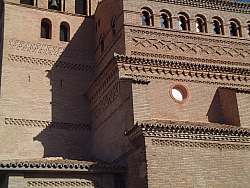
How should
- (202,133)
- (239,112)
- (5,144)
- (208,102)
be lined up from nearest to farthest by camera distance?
(202,133), (239,112), (208,102), (5,144)

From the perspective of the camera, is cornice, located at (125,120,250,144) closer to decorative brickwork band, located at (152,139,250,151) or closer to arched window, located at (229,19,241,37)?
decorative brickwork band, located at (152,139,250,151)

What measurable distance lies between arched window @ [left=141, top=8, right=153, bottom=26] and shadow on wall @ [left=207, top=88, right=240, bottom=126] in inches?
146

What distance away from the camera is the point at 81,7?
71.9ft

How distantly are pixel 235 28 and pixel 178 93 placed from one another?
16.2ft

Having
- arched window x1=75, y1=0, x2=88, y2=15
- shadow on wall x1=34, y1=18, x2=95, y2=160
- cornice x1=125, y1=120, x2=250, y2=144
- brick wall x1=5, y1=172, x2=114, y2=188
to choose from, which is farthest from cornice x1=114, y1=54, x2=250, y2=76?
arched window x1=75, y1=0, x2=88, y2=15

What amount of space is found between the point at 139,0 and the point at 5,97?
21.0 ft

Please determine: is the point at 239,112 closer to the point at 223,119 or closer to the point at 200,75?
the point at 223,119

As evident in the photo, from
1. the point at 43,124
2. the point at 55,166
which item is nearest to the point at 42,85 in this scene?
the point at 43,124

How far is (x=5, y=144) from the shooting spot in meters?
17.4

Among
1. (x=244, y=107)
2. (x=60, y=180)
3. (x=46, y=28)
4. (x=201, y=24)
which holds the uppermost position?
(x=46, y=28)

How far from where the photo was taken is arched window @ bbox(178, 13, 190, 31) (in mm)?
18156

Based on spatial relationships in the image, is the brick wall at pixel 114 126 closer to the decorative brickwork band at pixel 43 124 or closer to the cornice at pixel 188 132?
the decorative brickwork band at pixel 43 124

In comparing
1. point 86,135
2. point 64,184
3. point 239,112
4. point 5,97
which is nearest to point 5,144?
point 5,97

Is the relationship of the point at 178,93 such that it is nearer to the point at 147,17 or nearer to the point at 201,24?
the point at 147,17
